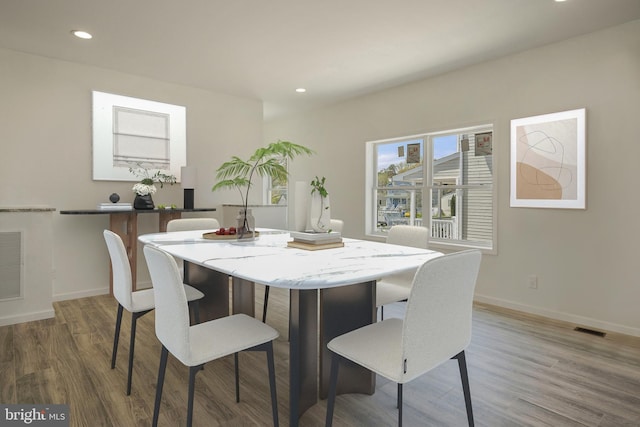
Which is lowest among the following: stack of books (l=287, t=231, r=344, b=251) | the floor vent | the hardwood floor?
the hardwood floor

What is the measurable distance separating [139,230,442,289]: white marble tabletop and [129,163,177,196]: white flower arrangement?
1.78m

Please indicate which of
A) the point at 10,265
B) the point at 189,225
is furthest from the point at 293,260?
the point at 10,265

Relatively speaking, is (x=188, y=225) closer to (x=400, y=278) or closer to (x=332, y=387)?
(x=400, y=278)

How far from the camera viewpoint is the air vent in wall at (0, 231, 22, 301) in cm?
303

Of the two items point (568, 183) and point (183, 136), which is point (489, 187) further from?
point (183, 136)

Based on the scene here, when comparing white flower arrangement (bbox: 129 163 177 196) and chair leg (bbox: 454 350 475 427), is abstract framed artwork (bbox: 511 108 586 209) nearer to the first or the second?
chair leg (bbox: 454 350 475 427)

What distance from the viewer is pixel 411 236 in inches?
101

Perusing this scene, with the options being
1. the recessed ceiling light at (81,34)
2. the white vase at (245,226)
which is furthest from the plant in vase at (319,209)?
the recessed ceiling light at (81,34)

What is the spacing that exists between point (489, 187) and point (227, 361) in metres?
3.05

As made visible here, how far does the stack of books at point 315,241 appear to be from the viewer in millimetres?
1994

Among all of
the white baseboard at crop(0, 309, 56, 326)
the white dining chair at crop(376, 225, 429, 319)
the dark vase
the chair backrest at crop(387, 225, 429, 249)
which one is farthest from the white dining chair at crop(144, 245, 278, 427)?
the dark vase

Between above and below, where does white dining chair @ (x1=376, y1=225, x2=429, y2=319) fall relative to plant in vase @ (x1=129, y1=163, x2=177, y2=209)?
below

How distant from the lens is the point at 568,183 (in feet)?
10.4

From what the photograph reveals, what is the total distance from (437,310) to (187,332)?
3.04 ft
